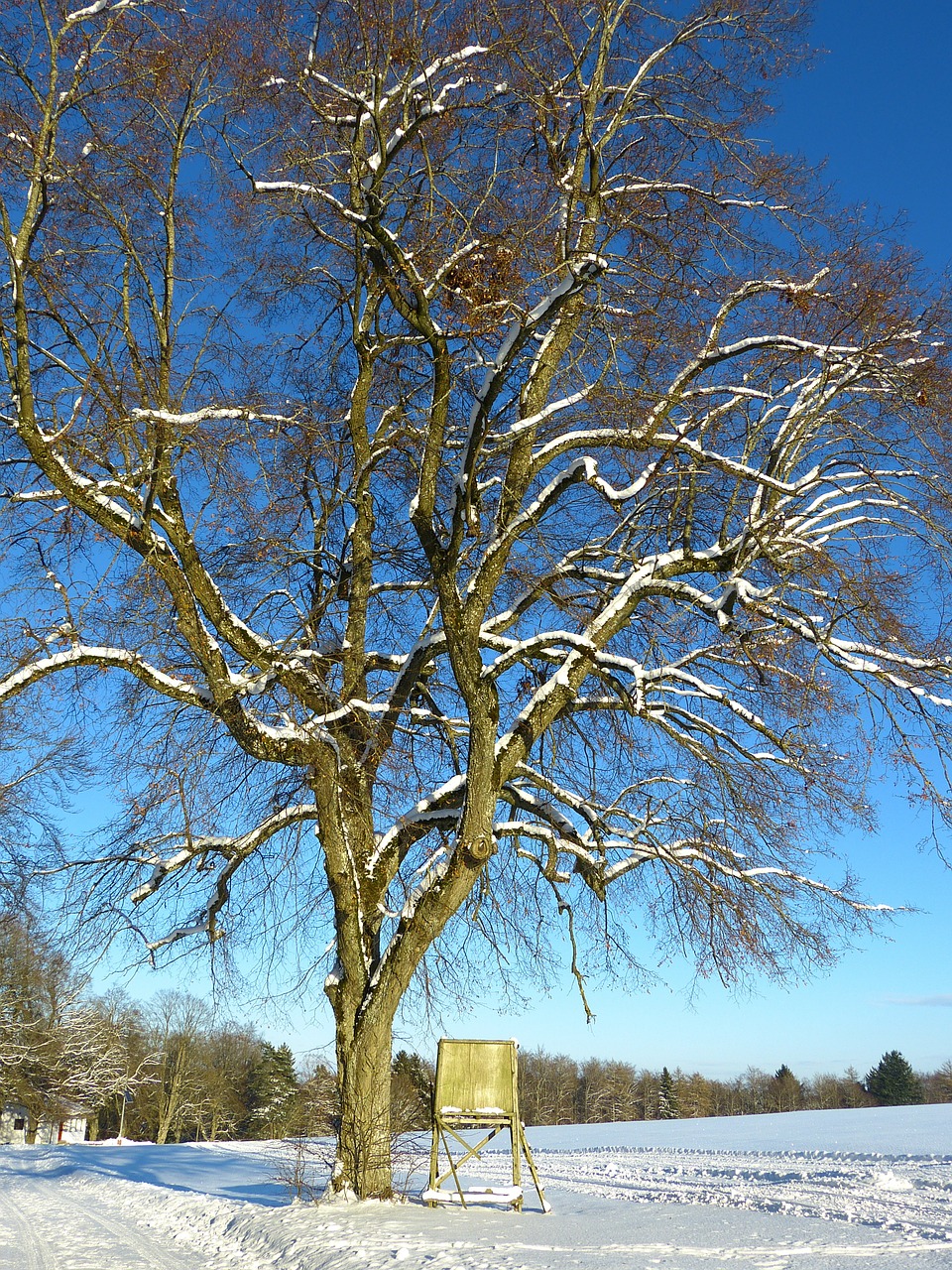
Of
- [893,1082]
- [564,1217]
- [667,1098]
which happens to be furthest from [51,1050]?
[893,1082]

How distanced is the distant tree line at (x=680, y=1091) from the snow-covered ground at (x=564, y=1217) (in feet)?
135

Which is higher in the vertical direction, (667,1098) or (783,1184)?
(783,1184)

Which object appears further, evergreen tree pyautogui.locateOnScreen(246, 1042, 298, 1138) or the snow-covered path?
evergreen tree pyautogui.locateOnScreen(246, 1042, 298, 1138)

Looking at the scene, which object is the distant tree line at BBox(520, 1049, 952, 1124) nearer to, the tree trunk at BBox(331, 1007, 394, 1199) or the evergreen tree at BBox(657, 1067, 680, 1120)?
the evergreen tree at BBox(657, 1067, 680, 1120)

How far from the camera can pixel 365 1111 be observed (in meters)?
8.01

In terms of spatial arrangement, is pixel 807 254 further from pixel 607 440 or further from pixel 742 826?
pixel 742 826

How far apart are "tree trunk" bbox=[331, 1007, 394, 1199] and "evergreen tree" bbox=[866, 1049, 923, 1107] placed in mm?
53122

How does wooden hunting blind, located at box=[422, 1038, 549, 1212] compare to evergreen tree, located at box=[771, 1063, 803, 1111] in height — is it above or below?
above

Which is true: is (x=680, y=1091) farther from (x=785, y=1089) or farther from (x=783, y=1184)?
(x=783, y=1184)

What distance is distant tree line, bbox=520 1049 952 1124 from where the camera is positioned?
54.3 meters

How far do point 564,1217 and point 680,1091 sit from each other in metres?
58.6

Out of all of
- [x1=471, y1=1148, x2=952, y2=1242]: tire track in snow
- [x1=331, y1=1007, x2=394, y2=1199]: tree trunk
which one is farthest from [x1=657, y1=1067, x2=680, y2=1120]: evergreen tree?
[x1=331, y1=1007, x2=394, y2=1199]: tree trunk

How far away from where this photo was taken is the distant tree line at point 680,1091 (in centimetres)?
5431

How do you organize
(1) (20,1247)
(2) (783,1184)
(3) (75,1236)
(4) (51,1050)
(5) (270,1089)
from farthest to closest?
(5) (270,1089)
(4) (51,1050)
(2) (783,1184)
(3) (75,1236)
(1) (20,1247)
